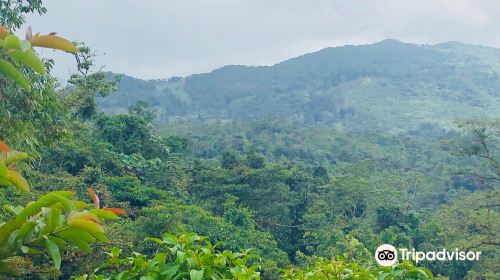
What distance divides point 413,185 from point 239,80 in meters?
89.0

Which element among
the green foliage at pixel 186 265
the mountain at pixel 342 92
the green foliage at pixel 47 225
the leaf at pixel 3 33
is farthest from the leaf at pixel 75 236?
the mountain at pixel 342 92

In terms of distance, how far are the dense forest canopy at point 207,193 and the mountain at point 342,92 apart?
133 feet

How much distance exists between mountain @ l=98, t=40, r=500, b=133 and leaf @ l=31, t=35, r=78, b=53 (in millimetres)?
72207

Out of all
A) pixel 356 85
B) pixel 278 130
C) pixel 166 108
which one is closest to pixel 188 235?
pixel 278 130

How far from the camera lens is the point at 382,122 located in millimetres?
79188

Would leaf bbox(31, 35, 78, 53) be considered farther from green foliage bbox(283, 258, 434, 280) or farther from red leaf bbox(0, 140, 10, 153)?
green foliage bbox(283, 258, 434, 280)

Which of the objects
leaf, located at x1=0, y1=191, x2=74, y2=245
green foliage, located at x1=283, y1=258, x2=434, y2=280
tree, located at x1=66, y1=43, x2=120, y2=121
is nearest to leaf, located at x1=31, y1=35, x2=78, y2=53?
leaf, located at x1=0, y1=191, x2=74, y2=245

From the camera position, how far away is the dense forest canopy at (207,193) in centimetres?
148

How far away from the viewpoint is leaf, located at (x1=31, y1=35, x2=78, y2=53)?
4.42 ft

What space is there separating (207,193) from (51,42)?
17443 mm

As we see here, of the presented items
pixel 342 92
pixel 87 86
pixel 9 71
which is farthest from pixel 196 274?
pixel 342 92

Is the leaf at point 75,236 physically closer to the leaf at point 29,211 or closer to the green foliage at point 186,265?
the leaf at point 29,211

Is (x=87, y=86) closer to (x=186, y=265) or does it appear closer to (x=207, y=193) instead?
(x=207, y=193)

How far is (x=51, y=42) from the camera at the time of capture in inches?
53.6
